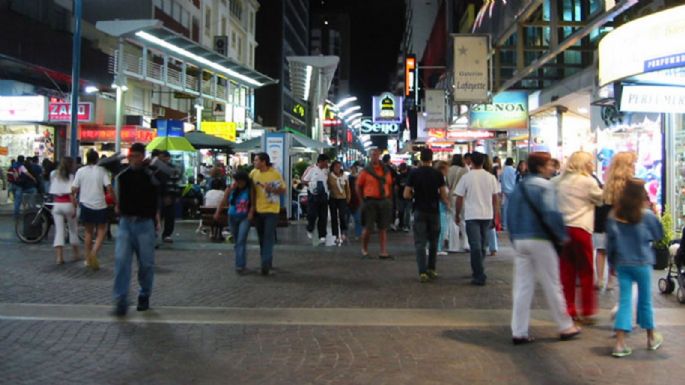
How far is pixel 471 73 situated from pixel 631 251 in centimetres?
1402

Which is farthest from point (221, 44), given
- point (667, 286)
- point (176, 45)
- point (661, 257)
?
point (667, 286)

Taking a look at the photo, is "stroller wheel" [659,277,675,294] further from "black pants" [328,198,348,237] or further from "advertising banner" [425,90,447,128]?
"advertising banner" [425,90,447,128]

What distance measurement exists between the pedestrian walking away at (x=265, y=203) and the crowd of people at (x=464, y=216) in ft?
0.05

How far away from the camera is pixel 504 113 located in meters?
21.7

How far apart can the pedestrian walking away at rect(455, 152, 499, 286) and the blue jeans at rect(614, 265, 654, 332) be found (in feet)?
10.3

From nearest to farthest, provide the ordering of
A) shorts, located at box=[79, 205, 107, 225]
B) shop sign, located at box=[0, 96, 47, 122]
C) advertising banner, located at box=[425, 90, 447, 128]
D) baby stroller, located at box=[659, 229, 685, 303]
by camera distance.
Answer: baby stroller, located at box=[659, 229, 685, 303], shorts, located at box=[79, 205, 107, 225], shop sign, located at box=[0, 96, 47, 122], advertising banner, located at box=[425, 90, 447, 128]

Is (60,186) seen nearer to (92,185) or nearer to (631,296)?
(92,185)

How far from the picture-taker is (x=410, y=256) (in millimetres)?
11789

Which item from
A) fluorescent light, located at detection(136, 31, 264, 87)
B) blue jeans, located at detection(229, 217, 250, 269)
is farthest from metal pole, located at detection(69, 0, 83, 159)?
blue jeans, located at detection(229, 217, 250, 269)

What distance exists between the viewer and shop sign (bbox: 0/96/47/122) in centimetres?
2014

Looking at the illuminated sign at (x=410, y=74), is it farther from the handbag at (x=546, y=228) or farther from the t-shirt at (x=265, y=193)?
the handbag at (x=546, y=228)

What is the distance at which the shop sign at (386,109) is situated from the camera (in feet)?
145

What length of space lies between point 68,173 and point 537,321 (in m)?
7.72

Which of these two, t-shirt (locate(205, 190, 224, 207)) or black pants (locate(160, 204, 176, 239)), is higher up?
t-shirt (locate(205, 190, 224, 207))
